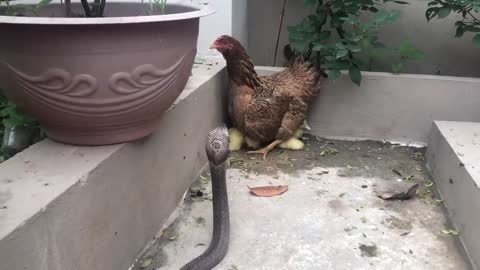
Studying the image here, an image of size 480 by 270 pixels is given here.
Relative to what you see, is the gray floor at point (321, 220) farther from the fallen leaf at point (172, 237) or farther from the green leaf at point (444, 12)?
the green leaf at point (444, 12)

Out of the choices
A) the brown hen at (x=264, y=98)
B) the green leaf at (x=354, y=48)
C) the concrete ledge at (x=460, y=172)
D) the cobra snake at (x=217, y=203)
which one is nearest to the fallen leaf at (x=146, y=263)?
the cobra snake at (x=217, y=203)

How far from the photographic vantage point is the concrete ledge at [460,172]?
5.79ft

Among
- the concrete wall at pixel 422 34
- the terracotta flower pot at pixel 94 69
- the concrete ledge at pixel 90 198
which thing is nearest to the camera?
the concrete ledge at pixel 90 198

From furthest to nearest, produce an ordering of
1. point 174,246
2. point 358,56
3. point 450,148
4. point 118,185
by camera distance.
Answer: point 358,56 < point 450,148 < point 174,246 < point 118,185

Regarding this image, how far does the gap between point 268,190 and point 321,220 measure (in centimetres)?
34

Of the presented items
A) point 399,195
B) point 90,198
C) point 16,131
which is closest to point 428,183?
point 399,195

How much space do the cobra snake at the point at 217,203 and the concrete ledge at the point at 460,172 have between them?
0.94 m

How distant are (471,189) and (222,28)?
1601mm

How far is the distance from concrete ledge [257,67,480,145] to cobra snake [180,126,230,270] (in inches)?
52.5

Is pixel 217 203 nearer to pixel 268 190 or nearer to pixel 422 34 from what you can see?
pixel 268 190

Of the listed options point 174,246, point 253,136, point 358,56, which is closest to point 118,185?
point 174,246

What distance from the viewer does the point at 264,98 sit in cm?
254

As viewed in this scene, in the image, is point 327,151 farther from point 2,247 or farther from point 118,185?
point 2,247

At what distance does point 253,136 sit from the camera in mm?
2602
